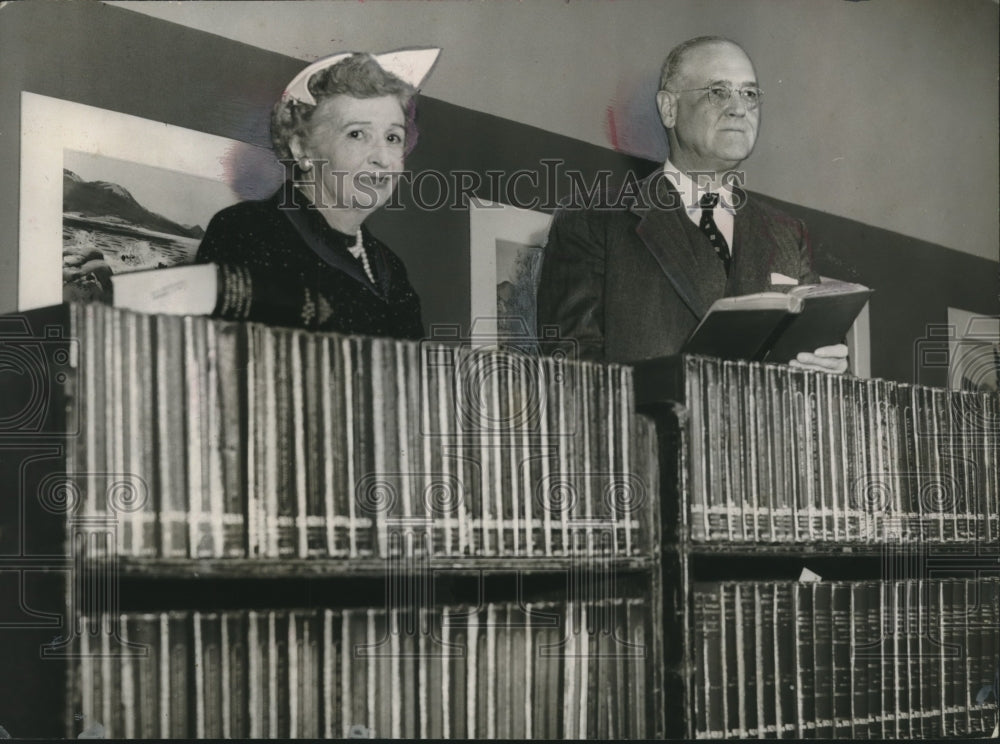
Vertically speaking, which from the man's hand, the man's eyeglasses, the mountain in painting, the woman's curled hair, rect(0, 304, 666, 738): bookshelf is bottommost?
rect(0, 304, 666, 738): bookshelf

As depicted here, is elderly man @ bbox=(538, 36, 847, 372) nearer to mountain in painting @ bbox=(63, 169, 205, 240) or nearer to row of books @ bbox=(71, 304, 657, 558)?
row of books @ bbox=(71, 304, 657, 558)

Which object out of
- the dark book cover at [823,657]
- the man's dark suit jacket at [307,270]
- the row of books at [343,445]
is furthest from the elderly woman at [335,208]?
the dark book cover at [823,657]

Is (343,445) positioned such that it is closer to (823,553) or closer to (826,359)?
(823,553)

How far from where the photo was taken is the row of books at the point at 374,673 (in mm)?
2076

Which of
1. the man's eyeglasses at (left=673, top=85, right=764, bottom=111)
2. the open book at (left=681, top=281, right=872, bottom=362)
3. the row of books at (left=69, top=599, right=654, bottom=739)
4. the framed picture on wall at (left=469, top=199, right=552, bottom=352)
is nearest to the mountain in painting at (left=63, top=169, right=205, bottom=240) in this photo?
the framed picture on wall at (left=469, top=199, right=552, bottom=352)

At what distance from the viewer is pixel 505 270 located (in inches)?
108

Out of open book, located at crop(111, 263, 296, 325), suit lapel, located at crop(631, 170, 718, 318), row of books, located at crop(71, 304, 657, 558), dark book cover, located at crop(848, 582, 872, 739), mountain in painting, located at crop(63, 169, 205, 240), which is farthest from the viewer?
suit lapel, located at crop(631, 170, 718, 318)

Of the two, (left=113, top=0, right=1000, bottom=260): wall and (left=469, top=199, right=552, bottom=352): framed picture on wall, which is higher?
(left=113, top=0, right=1000, bottom=260): wall

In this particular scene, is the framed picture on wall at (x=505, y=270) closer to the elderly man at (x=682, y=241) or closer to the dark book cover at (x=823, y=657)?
the elderly man at (x=682, y=241)

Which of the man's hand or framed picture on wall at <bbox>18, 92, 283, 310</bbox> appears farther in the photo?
the man's hand

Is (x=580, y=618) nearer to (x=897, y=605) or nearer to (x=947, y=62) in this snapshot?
(x=897, y=605)

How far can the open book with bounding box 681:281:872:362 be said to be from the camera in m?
2.63

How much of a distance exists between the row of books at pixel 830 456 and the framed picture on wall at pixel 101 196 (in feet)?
3.24

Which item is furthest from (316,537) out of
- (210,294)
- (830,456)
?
(830,456)
